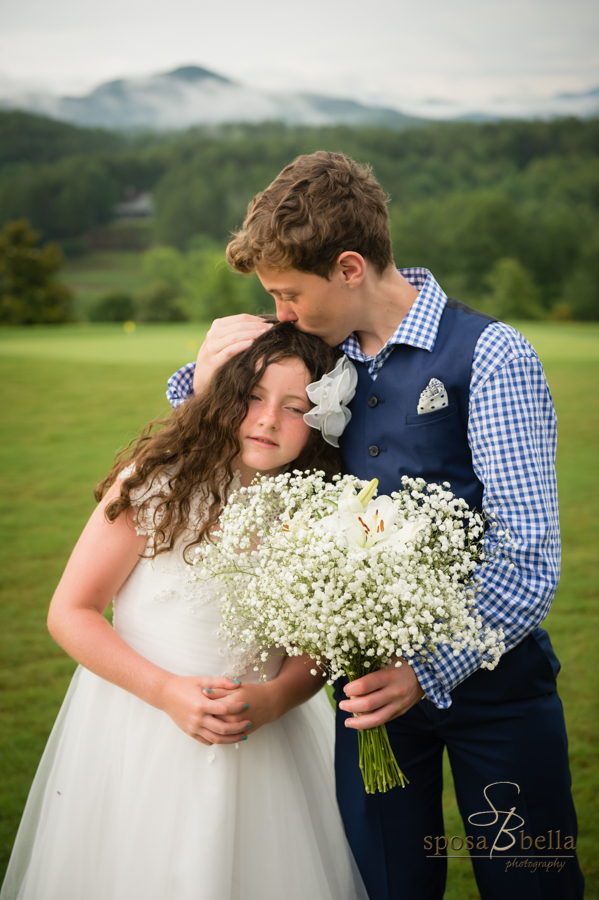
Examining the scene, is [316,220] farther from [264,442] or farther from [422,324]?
[264,442]

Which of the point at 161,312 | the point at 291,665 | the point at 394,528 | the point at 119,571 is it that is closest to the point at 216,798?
the point at 291,665

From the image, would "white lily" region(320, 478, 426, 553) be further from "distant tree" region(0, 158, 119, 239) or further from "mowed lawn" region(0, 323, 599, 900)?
"distant tree" region(0, 158, 119, 239)

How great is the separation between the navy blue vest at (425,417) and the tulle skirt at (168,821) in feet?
3.18

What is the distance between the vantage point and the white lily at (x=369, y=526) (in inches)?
59.6

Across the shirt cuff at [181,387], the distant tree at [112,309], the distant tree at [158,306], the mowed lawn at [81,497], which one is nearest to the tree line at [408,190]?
the distant tree at [158,306]

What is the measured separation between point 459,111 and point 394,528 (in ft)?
212

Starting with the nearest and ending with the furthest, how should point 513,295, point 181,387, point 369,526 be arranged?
point 369,526 < point 181,387 < point 513,295

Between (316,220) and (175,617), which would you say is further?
(175,617)

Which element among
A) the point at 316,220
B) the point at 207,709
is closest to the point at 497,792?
the point at 207,709

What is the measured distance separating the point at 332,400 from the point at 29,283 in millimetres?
38893

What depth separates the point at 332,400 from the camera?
2.01 meters

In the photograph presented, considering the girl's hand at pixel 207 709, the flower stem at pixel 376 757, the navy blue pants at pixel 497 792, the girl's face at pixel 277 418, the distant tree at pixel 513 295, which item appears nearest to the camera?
the flower stem at pixel 376 757

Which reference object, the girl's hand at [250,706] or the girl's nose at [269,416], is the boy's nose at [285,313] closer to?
the girl's nose at [269,416]

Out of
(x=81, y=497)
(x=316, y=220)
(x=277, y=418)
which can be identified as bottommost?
(x=81, y=497)
